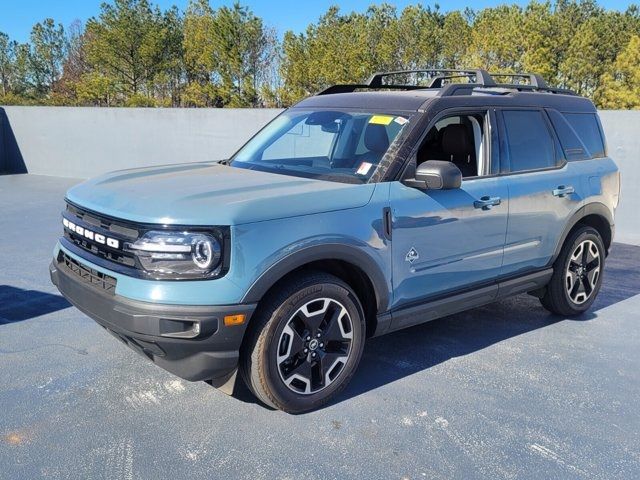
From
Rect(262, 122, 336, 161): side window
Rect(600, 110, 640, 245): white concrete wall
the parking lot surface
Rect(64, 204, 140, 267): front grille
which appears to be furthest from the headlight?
Rect(600, 110, 640, 245): white concrete wall

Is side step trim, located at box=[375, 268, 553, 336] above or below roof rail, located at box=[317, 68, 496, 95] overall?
below

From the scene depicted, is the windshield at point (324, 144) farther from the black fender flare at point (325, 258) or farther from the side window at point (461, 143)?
the black fender flare at point (325, 258)

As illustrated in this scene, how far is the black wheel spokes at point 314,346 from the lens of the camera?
322cm

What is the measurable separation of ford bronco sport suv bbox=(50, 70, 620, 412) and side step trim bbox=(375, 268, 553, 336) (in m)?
0.01

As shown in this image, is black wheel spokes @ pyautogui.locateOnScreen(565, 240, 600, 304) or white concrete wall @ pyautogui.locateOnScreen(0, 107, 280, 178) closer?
black wheel spokes @ pyautogui.locateOnScreen(565, 240, 600, 304)

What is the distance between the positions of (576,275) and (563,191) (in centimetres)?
82

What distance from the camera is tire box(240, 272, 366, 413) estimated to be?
3.09m

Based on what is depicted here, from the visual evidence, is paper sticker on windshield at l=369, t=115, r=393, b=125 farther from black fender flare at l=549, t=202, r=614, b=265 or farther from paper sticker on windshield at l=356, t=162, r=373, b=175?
black fender flare at l=549, t=202, r=614, b=265

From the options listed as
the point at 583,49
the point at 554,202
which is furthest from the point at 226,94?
the point at 554,202

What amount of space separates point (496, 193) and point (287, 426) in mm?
2117

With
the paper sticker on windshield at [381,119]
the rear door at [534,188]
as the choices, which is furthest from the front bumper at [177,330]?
the rear door at [534,188]

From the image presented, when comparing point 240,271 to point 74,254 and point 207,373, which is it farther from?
point 74,254

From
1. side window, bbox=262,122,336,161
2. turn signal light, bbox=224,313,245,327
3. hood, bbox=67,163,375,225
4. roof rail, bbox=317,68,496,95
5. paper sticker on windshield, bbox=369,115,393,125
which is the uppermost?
roof rail, bbox=317,68,496,95

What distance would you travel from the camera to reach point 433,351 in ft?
14.0
